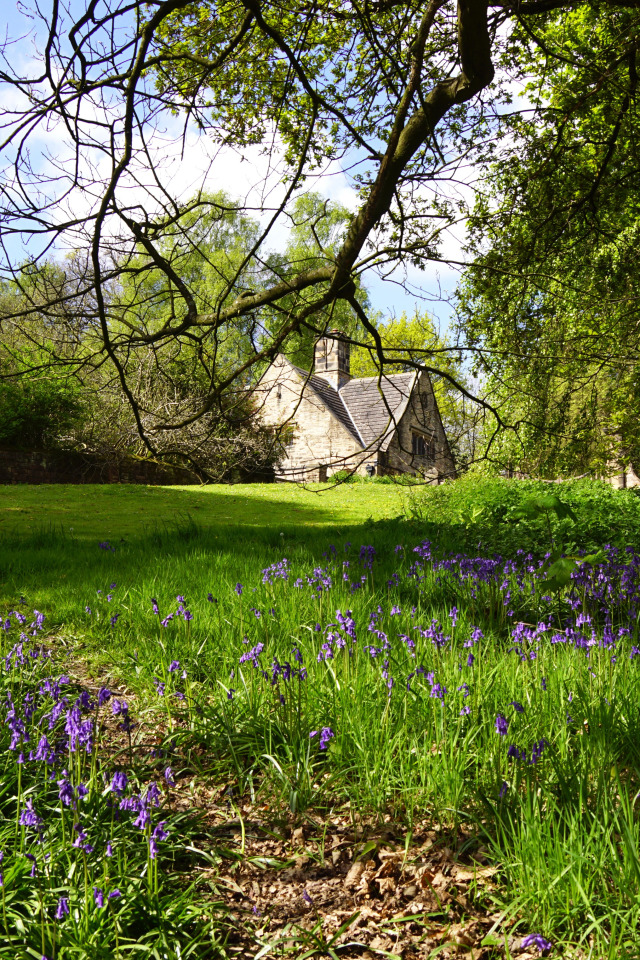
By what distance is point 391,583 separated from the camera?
4578mm

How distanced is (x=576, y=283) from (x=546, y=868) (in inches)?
367

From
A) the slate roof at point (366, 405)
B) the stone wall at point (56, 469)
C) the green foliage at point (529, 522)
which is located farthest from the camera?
the slate roof at point (366, 405)

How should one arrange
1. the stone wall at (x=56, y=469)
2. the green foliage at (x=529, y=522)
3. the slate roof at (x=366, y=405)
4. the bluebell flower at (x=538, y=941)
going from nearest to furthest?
the bluebell flower at (x=538, y=941)
the green foliage at (x=529, y=522)
the stone wall at (x=56, y=469)
the slate roof at (x=366, y=405)

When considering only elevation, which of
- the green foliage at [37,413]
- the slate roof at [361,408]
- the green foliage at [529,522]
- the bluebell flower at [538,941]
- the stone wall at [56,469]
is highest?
the slate roof at [361,408]

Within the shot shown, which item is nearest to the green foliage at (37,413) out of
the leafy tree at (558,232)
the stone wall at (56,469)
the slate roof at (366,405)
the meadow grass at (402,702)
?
the stone wall at (56,469)

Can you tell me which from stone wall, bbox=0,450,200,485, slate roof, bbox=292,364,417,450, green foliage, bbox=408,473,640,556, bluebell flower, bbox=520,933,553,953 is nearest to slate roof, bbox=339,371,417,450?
slate roof, bbox=292,364,417,450

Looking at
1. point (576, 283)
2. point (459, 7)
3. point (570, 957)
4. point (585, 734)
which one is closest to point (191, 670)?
point (585, 734)

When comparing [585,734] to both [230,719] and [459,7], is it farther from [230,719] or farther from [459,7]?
[459,7]

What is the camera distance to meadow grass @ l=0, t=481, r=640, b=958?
1.83 metres

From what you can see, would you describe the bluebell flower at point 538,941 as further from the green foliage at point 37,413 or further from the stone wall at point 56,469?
the green foliage at point 37,413

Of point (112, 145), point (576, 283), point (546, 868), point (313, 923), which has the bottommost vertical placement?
point (313, 923)

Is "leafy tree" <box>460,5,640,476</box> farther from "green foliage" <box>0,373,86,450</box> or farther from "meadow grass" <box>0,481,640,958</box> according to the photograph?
"green foliage" <box>0,373,86,450</box>

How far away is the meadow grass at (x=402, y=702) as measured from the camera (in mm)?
1825

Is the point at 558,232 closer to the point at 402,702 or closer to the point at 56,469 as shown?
the point at 402,702
